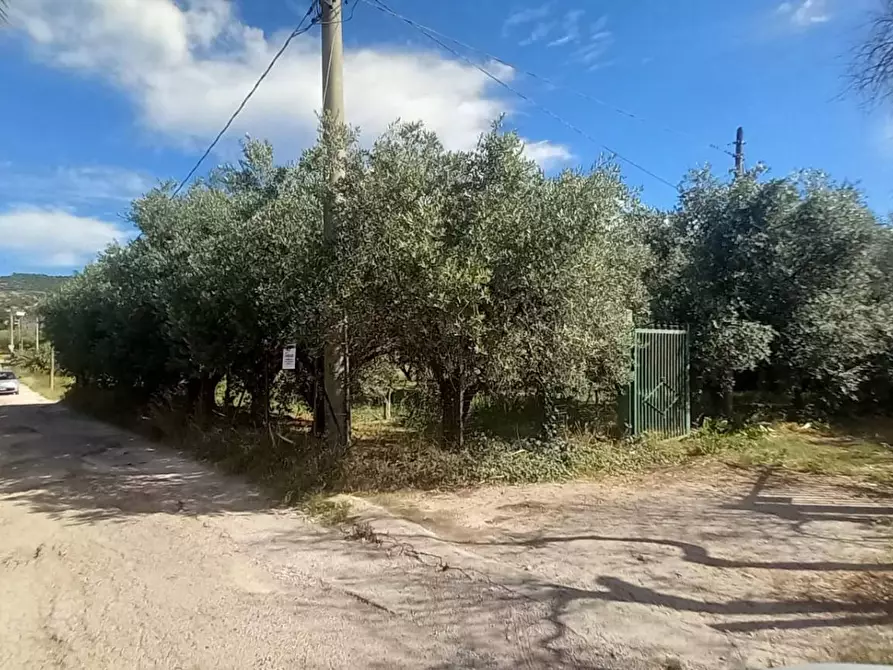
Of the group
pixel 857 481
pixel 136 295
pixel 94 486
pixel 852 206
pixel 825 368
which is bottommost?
pixel 94 486

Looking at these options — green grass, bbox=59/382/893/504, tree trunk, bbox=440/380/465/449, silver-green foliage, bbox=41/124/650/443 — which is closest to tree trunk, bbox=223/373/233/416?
green grass, bbox=59/382/893/504

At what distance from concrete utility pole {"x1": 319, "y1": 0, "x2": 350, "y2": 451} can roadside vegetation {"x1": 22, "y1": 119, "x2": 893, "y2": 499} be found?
0.24 metres

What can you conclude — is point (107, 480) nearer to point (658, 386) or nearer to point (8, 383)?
point (658, 386)

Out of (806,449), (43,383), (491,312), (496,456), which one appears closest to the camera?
(491,312)

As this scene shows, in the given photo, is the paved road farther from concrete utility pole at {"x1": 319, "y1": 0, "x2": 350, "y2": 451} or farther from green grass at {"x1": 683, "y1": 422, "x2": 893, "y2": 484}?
green grass at {"x1": 683, "y1": 422, "x2": 893, "y2": 484}

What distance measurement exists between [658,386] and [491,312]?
441cm

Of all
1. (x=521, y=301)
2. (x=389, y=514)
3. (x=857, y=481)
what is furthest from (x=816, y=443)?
(x=389, y=514)

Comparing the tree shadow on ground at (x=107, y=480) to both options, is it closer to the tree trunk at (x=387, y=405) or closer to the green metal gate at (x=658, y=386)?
the tree trunk at (x=387, y=405)

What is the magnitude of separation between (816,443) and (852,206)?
459 cm

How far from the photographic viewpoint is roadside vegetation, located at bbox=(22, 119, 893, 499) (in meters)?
8.96

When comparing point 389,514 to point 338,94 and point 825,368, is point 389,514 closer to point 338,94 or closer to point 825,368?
point 338,94

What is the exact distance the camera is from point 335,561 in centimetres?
627

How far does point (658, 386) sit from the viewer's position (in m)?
11.9

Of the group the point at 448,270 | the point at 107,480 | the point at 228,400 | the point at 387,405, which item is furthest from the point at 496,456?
the point at 228,400
